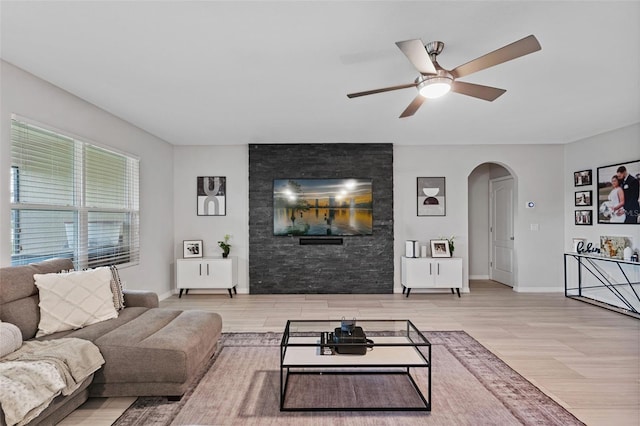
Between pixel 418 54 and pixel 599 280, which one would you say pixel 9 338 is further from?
pixel 599 280

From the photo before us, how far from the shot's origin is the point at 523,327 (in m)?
4.04

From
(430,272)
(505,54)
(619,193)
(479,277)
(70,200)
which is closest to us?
(505,54)

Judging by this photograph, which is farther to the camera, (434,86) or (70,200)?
(70,200)

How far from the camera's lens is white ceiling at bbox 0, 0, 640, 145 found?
213cm

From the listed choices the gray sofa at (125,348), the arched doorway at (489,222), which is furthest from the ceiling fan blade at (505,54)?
the arched doorway at (489,222)

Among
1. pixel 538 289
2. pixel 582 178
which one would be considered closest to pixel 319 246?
pixel 538 289

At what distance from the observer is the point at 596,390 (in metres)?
2.60

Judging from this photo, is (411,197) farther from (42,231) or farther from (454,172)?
(42,231)

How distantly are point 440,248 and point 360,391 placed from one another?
3.79 metres

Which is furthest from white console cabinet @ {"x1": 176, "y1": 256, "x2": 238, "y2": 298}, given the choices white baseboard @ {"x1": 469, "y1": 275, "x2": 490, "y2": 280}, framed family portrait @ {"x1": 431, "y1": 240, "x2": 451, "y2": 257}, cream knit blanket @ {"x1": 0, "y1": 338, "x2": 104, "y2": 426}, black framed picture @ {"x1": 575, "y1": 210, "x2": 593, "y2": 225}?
black framed picture @ {"x1": 575, "y1": 210, "x2": 593, "y2": 225}

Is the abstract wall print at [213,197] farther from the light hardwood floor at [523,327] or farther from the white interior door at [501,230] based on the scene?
the white interior door at [501,230]

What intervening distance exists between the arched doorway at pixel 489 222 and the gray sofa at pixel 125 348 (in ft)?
19.4

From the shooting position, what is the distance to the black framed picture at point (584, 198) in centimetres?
546

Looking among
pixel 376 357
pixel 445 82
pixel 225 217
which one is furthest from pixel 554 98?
pixel 225 217
